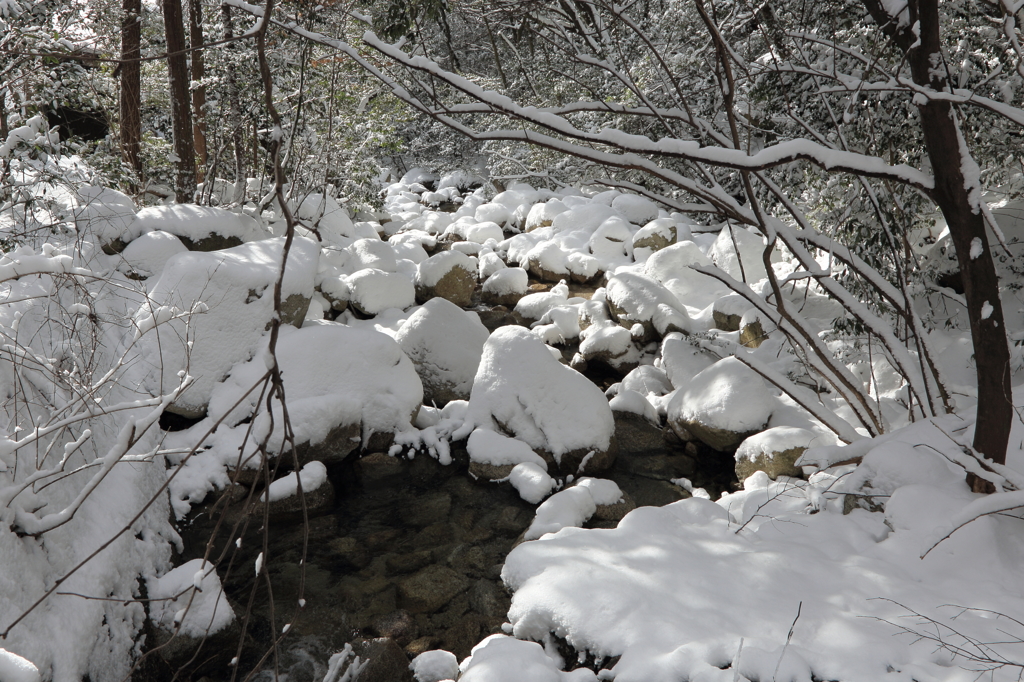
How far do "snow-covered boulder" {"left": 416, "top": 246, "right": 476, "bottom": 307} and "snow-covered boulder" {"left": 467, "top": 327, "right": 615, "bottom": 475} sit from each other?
12.0 ft

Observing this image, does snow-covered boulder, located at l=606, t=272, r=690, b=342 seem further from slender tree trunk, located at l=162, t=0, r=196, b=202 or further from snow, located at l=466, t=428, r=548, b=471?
slender tree trunk, located at l=162, t=0, r=196, b=202

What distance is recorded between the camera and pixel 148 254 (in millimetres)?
6230

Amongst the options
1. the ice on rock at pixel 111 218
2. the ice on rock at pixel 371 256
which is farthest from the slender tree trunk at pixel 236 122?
the ice on rock at pixel 371 256

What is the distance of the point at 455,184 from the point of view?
20.1 metres


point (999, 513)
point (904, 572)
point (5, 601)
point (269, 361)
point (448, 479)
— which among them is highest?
point (269, 361)

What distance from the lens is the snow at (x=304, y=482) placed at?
494 cm

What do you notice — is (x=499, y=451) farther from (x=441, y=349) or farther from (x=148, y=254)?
(x=148, y=254)

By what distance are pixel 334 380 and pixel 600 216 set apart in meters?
8.63

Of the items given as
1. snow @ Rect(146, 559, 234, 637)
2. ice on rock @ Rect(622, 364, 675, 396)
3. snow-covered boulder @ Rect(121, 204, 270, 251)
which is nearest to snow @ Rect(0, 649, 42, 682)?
snow @ Rect(146, 559, 234, 637)

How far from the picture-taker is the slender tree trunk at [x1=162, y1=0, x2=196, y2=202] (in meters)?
6.97

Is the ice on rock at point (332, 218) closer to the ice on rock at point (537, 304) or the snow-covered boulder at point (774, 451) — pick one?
the ice on rock at point (537, 304)

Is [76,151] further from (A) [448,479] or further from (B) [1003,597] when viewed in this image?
(B) [1003,597]

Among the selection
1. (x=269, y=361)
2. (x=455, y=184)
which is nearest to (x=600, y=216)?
Answer: (x=455, y=184)

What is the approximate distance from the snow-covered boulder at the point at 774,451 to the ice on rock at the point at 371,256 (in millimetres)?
6595
